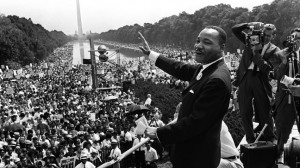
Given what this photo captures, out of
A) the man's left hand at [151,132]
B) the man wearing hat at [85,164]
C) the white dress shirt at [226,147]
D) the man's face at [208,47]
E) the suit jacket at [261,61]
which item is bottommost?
the man wearing hat at [85,164]

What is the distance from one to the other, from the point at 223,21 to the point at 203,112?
76.2 metres

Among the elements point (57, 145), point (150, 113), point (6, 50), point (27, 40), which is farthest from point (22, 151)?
point (27, 40)

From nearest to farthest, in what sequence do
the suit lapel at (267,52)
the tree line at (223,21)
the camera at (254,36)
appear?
1. the camera at (254,36)
2. the suit lapel at (267,52)
3. the tree line at (223,21)

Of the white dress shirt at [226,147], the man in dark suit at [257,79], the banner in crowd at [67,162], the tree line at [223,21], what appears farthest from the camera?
the tree line at [223,21]

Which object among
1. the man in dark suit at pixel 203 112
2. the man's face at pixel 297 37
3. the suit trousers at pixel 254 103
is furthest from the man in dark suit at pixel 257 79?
the man in dark suit at pixel 203 112

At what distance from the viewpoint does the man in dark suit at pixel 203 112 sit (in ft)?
9.34

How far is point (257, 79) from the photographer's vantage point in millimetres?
4887

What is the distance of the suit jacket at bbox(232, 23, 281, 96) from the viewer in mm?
4773

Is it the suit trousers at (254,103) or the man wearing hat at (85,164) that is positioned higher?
the suit trousers at (254,103)

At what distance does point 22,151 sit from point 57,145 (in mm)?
971

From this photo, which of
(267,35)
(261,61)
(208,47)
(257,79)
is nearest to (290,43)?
(267,35)

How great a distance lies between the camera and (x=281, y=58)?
196 inches

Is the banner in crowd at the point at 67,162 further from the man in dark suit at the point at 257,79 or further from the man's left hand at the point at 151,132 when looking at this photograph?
the man's left hand at the point at 151,132

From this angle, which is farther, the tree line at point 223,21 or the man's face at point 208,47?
the tree line at point 223,21
